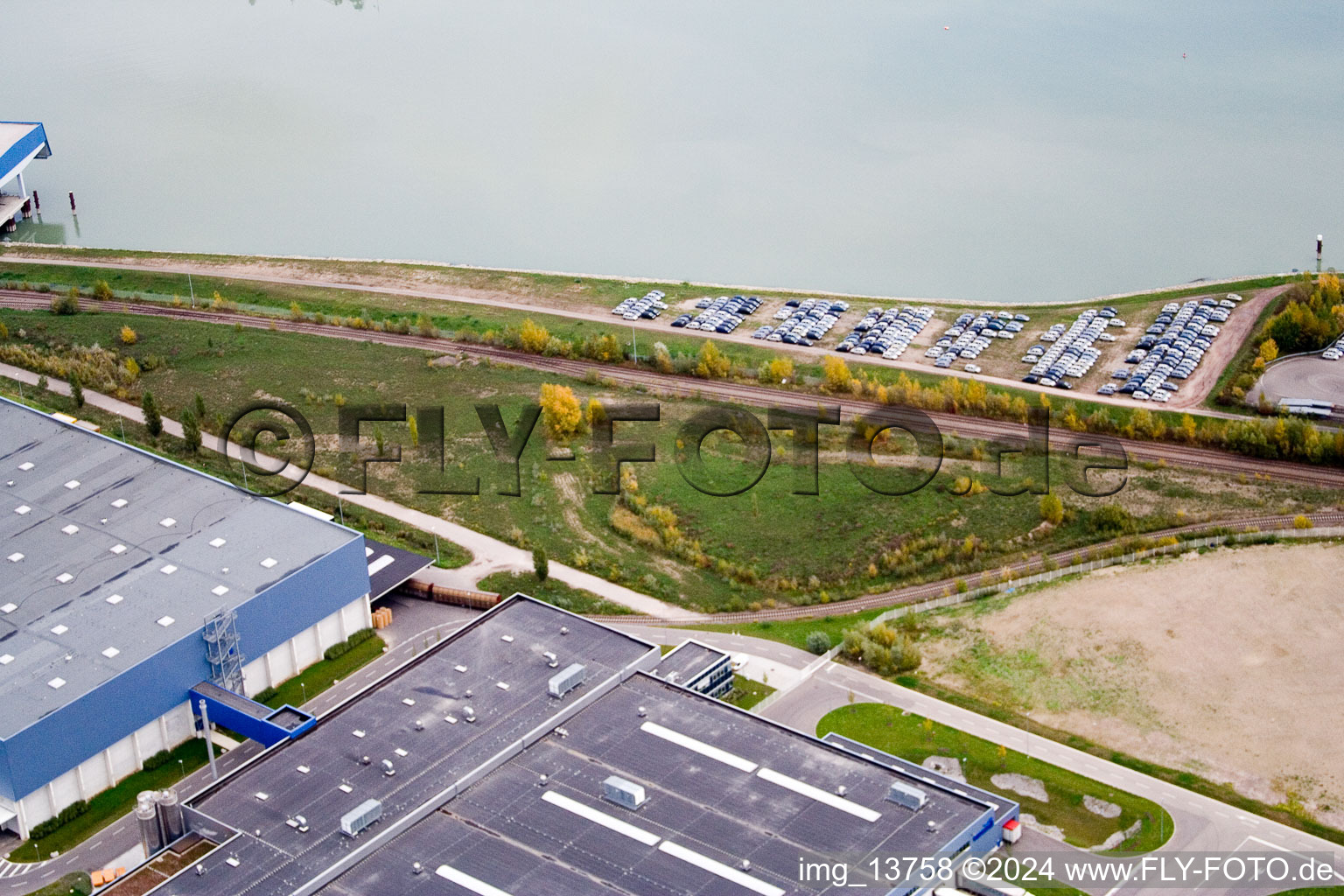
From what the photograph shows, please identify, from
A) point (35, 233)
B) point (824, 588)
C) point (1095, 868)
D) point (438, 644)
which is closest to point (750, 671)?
point (824, 588)

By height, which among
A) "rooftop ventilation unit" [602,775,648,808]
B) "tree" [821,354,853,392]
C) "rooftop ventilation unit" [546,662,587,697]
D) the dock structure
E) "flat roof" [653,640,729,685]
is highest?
the dock structure

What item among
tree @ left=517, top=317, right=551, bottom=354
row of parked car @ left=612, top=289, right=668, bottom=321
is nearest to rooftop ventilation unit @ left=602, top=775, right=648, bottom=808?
tree @ left=517, top=317, right=551, bottom=354

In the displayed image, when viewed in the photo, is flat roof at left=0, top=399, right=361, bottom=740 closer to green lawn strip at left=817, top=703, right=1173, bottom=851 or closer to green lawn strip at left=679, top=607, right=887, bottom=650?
green lawn strip at left=679, top=607, right=887, bottom=650

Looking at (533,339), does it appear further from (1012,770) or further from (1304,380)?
(1012,770)

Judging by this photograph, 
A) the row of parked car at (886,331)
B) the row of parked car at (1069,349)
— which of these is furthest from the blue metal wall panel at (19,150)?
the row of parked car at (1069,349)

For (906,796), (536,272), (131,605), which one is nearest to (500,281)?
(536,272)

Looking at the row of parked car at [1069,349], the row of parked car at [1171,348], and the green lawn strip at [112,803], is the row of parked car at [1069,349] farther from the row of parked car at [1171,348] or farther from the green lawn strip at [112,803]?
the green lawn strip at [112,803]
